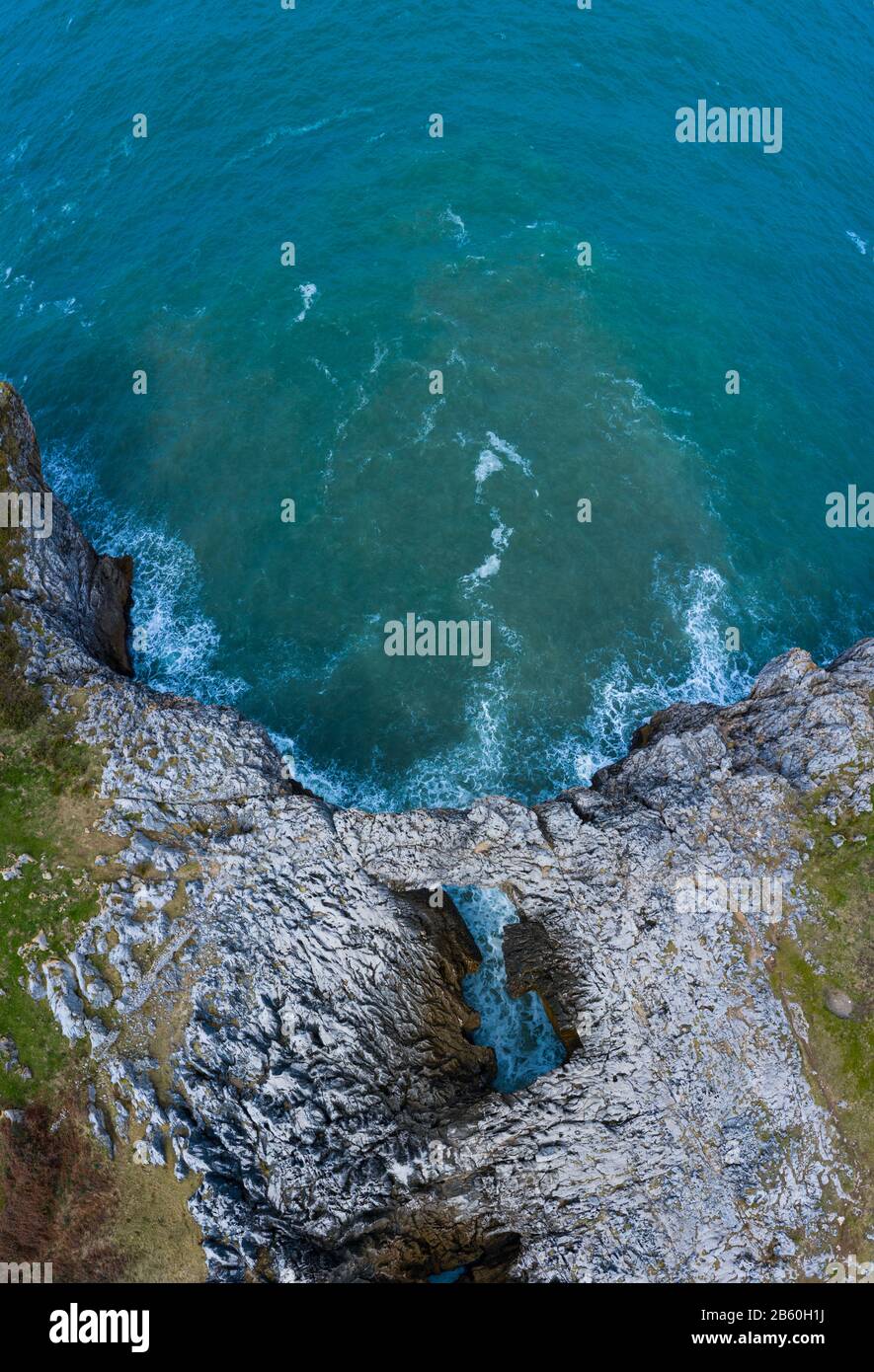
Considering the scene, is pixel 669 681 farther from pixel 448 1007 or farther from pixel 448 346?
pixel 448 346

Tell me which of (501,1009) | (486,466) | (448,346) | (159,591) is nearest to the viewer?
(501,1009)

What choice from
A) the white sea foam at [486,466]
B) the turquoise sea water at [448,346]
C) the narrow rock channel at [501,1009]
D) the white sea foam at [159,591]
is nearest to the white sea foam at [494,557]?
the turquoise sea water at [448,346]

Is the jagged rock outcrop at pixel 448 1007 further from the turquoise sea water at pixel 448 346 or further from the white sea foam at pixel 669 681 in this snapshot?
the turquoise sea water at pixel 448 346

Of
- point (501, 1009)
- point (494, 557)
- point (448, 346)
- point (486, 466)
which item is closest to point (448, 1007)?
point (501, 1009)

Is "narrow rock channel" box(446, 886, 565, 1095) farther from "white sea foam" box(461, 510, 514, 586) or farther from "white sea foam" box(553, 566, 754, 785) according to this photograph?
"white sea foam" box(461, 510, 514, 586)

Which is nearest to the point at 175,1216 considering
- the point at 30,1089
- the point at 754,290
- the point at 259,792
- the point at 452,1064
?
the point at 30,1089

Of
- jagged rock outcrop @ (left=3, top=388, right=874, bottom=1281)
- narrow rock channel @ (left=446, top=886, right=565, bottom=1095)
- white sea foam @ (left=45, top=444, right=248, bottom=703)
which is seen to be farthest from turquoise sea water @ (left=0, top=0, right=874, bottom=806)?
jagged rock outcrop @ (left=3, top=388, right=874, bottom=1281)
